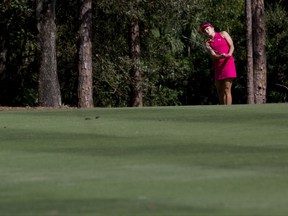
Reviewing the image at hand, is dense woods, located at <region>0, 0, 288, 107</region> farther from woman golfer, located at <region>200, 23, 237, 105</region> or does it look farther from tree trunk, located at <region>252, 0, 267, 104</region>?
woman golfer, located at <region>200, 23, 237, 105</region>

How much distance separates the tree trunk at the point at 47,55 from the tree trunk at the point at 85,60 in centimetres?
270

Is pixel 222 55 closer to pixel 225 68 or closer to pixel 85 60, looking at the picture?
pixel 225 68

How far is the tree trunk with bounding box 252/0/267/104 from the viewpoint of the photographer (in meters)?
39.1

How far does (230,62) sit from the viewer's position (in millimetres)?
19688

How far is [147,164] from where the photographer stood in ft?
31.7

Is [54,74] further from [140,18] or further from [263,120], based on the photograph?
[263,120]

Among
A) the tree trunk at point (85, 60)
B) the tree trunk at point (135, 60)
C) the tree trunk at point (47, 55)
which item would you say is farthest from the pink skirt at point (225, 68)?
the tree trunk at point (135, 60)

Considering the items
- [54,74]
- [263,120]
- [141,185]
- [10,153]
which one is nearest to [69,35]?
[54,74]

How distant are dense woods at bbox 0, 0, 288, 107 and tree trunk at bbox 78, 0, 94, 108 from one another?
0.03 meters

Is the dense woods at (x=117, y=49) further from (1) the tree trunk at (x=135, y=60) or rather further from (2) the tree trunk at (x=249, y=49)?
(2) the tree trunk at (x=249, y=49)

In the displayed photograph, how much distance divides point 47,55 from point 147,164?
20.1m

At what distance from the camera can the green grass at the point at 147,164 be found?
743 centimetres

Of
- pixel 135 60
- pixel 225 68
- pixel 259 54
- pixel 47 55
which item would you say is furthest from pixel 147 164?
pixel 259 54

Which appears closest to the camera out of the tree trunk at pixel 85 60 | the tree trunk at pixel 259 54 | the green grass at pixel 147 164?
the green grass at pixel 147 164
